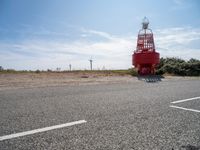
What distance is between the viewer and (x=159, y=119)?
14.2 ft

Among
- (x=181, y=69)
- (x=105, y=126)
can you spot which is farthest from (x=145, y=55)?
(x=105, y=126)

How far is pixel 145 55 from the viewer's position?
62.5 feet

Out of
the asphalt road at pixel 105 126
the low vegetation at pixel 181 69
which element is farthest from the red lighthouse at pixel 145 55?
the asphalt road at pixel 105 126

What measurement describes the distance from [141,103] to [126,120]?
5.86ft

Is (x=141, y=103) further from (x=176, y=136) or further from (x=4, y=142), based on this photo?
(x=4, y=142)

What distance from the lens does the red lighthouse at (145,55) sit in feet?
62.6

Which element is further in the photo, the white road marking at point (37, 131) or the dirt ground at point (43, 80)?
the dirt ground at point (43, 80)

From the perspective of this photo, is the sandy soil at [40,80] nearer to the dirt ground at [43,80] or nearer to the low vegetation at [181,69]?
the dirt ground at [43,80]

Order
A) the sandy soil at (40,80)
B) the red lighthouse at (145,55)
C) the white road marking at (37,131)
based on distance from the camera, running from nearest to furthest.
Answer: the white road marking at (37,131) < the sandy soil at (40,80) < the red lighthouse at (145,55)

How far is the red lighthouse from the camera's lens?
62.6 ft

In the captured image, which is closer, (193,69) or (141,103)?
(141,103)

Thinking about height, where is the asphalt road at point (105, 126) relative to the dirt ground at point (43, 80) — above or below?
below

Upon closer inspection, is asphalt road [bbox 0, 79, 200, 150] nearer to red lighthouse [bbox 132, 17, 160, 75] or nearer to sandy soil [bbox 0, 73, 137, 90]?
sandy soil [bbox 0, 73, 137, 90]

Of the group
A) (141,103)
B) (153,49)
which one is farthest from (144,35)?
(141,103)
